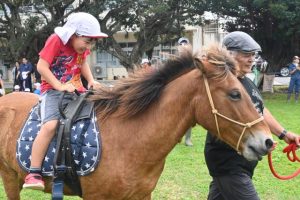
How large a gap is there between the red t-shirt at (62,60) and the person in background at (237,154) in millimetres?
1251

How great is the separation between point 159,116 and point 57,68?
1059mm

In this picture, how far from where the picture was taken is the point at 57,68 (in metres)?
3.81

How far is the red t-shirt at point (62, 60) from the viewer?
3656 millimetres

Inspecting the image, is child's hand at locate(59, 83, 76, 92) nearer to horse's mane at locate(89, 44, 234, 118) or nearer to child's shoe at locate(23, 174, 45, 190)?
horse's mane at locate(89, 44, 234, 118)

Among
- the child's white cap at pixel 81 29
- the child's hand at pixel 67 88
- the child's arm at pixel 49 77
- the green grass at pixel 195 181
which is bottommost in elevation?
the green grass at pixel 195 181

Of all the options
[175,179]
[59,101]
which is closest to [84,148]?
[59,101]

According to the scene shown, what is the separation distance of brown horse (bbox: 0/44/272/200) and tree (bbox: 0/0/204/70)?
60.1ft

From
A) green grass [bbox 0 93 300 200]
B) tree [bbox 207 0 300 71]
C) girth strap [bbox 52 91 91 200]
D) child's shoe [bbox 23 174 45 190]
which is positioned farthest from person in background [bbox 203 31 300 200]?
tree [bbox 207 0 300 71]

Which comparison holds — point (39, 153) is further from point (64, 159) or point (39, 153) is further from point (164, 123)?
point (164, 123)

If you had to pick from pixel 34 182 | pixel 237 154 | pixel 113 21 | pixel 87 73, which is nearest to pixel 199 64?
pixel 237 154

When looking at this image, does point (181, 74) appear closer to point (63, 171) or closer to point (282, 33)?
point (63, 171)

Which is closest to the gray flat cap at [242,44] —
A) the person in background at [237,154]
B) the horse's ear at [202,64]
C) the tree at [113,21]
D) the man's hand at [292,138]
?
the person in background at [237,154]

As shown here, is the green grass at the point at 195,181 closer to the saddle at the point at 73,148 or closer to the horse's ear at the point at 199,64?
the saddle at the point at 73,148

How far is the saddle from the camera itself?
336cm
